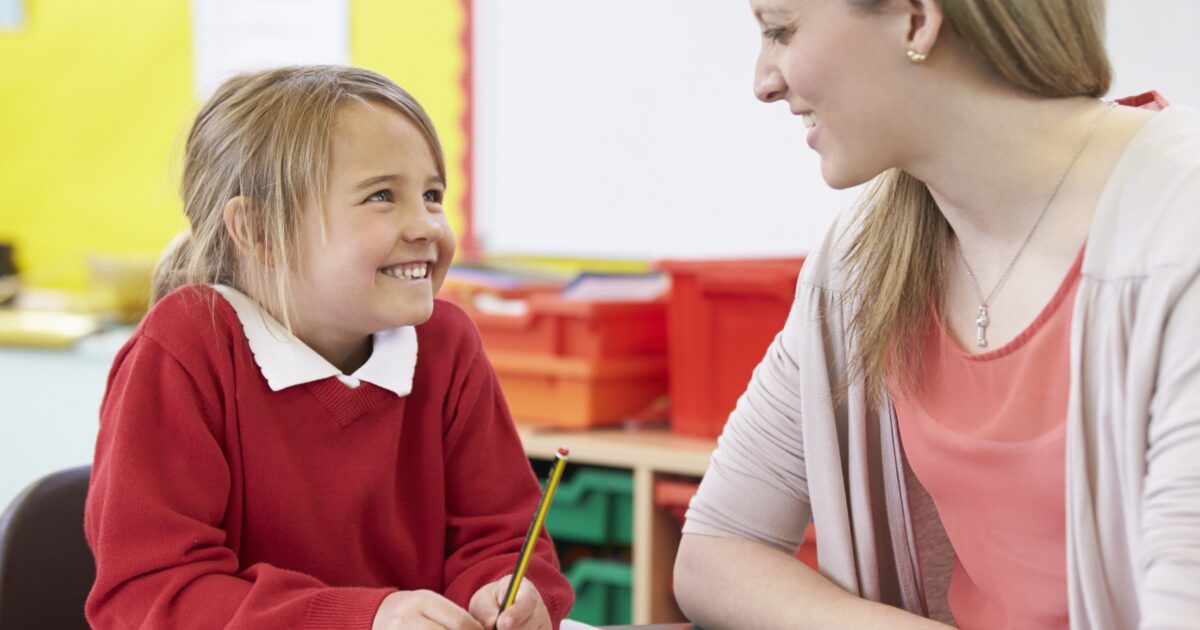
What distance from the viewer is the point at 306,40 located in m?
2.88

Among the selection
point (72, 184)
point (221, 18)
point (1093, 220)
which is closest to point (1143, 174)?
point (1093, 220)

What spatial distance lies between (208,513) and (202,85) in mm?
2137

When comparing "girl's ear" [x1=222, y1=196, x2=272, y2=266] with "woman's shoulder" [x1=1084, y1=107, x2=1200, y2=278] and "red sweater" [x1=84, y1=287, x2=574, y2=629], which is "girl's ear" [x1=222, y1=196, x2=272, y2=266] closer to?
"red sweater" [x1=84, y1=287, x2=574, y2=629]

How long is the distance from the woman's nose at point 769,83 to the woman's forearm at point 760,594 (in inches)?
15.7

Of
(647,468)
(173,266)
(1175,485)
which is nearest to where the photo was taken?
(1175,485)

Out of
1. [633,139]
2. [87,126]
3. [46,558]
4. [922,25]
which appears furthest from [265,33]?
[922,25]

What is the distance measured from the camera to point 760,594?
3.59 ft

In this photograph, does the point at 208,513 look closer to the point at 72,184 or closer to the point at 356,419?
the point at 356,419

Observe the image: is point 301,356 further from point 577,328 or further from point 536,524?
point 577,328

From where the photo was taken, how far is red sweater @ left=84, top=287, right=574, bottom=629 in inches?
39.9

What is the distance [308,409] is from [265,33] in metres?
1.98

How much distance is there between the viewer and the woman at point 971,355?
878 millimetres

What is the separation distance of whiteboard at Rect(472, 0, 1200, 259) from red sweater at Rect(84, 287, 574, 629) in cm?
124

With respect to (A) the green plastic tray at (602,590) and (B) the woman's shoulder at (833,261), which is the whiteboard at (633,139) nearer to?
(A) the green plastic tray at (602,590)
